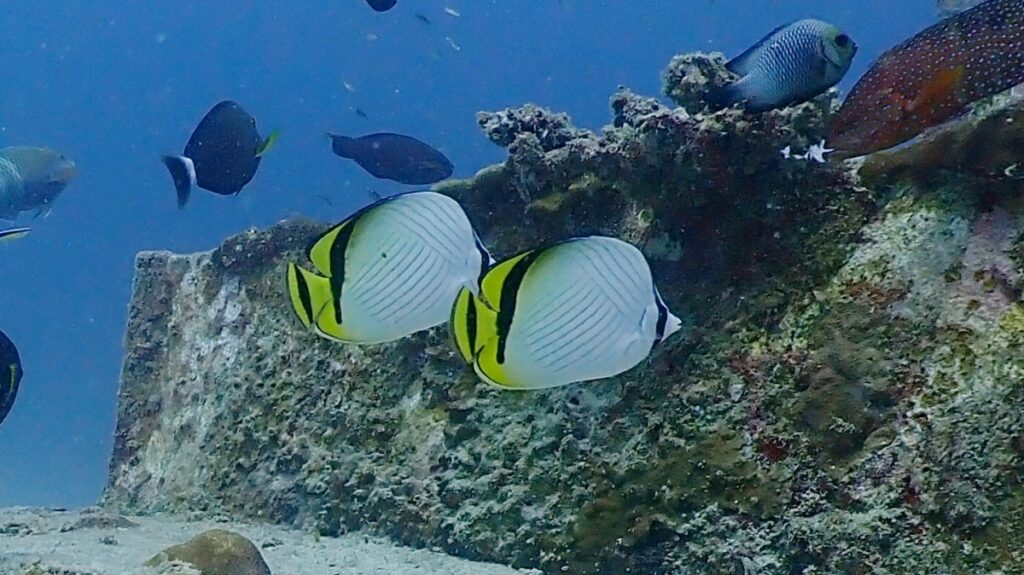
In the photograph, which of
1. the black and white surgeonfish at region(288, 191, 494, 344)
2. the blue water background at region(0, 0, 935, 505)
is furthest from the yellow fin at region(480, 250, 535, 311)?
the blue water background at region(0, 0, 935, 505)

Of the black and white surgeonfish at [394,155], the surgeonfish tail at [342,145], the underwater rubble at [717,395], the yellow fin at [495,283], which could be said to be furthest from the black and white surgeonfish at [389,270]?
the surgeonfish tail at [342,145]

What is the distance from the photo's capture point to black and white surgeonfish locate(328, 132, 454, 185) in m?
6.39

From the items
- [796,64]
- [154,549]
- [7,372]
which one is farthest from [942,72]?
[154,549]

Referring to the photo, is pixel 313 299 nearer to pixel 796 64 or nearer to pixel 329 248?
pixel 329 248

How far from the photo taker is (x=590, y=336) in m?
1.95

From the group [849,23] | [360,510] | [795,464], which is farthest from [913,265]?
[849,23]

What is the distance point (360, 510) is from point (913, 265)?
2889mm

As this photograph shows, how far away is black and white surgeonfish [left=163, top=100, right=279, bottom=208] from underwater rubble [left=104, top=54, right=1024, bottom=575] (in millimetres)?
1059

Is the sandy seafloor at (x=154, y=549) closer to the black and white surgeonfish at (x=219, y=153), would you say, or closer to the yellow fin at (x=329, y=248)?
the yellow fin at (x=329, y=248)

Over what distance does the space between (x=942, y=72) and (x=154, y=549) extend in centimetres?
381

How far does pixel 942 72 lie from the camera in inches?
107

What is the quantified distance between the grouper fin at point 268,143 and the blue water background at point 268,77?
247 ft

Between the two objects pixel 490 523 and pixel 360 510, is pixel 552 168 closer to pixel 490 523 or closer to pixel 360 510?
pixel 490 523

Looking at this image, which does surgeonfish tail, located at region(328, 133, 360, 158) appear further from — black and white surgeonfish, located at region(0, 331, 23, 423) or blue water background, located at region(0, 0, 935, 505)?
blue water background, located at region(0, 0, 935, 505)
